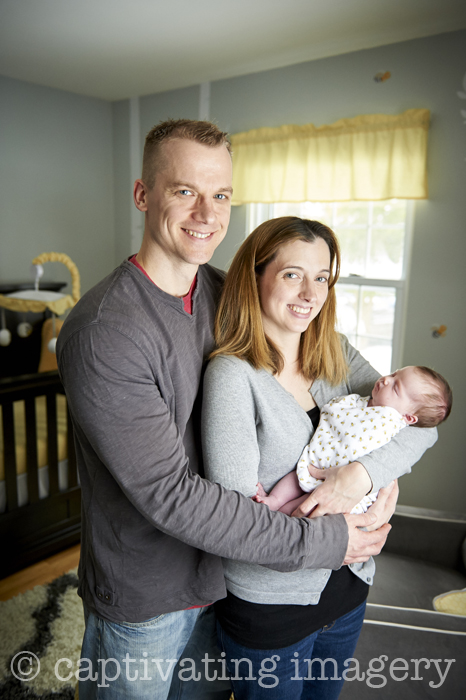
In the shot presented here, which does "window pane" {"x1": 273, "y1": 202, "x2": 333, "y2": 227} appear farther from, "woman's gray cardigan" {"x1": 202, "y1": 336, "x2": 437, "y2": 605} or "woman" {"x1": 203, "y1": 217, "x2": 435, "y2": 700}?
"woman's gray cardigan" {"x1": 202, "y1": 336, "x2": 437, "y2": 605}

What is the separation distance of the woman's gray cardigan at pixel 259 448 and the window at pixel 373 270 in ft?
6.15

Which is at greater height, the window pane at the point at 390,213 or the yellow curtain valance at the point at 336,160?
the yellow curtain valance at the point at 336,160

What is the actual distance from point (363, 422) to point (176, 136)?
750 millimetres

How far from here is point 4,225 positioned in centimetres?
362

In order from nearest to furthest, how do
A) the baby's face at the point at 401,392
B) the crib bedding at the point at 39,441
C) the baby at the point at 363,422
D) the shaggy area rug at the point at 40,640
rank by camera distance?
the baby at the point at 363,422
the baby's face at the point at 401,392
the shaggy area rug at the point at 40,640
the crib bedding at the point at 39,441

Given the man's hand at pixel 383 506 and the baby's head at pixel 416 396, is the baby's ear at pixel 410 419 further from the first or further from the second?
the man's hand at pixel 383 506

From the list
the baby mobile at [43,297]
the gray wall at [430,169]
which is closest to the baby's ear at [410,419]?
the gray wall at [430,169]

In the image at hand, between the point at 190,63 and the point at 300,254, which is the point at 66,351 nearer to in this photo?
the point at 300,254

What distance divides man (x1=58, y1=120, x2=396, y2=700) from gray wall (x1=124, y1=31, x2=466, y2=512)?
1893 millimetres

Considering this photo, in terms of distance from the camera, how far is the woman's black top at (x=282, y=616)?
3.39 feet

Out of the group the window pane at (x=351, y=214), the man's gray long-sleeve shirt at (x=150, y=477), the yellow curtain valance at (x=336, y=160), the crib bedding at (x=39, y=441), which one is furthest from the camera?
the window pane at (x=351, y=214)

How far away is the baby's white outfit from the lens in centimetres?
109

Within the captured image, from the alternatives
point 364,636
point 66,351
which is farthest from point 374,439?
point 364,636

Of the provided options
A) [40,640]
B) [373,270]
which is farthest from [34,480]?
[373,270]
